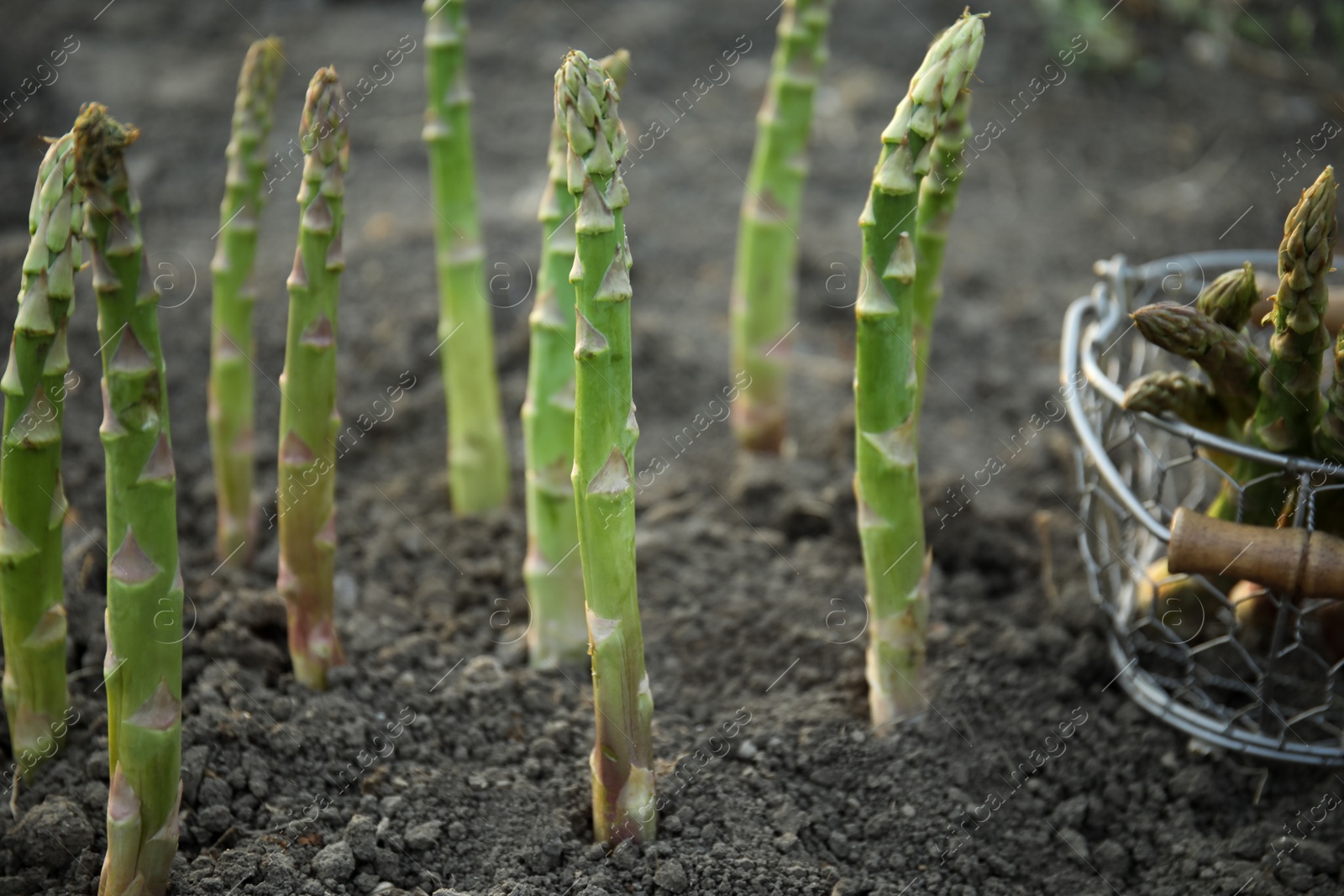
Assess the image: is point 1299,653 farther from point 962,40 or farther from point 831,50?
point 831,50

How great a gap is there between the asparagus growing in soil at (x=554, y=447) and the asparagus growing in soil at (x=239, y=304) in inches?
24.5

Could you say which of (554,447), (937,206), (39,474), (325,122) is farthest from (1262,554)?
(39,474)

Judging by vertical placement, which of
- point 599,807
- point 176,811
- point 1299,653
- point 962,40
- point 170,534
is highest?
point 962,40

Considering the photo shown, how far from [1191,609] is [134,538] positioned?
189cm

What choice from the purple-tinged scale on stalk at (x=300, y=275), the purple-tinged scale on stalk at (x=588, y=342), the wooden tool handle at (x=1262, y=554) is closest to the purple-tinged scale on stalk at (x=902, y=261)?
the purple-tinged scale on stalk at (x=588, y=342)

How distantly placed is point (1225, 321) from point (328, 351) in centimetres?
156

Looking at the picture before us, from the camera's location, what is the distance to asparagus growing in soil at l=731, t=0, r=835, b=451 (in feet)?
8.41

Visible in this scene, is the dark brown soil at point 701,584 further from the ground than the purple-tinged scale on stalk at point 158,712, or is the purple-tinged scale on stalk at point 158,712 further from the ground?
the purple-tinged scale on stalk at point 158,712

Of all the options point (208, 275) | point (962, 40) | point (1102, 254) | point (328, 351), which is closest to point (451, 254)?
point (328, 351)

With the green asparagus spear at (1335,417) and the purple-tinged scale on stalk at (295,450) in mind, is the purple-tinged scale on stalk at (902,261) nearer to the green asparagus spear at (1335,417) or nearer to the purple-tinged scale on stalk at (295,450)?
the green asparagus spear at (1335,417)

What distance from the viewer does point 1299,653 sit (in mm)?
2121

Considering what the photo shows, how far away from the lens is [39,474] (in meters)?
1.64

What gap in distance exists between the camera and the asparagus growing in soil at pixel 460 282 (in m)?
2.23

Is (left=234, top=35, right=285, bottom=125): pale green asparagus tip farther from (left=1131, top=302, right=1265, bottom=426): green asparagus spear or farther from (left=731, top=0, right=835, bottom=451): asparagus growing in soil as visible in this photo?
(left=1131, top=302, right=1265, bottom=426): green asparagus spear
